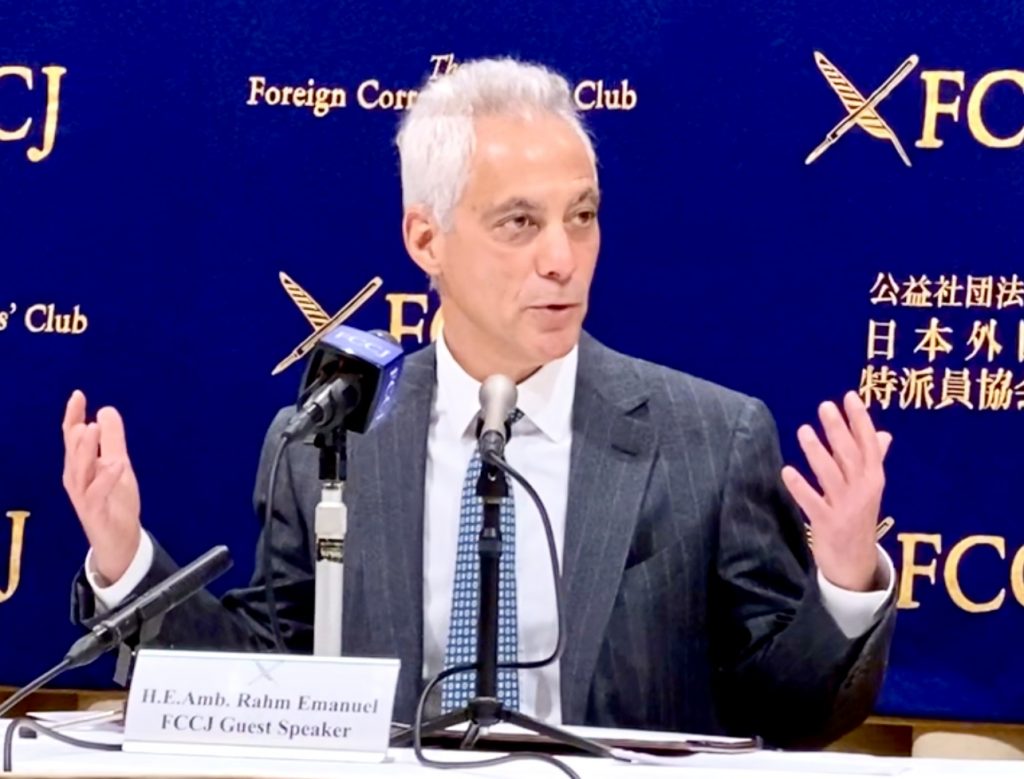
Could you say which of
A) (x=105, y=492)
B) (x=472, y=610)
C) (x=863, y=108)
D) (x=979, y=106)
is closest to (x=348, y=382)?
(x=105, y=492)

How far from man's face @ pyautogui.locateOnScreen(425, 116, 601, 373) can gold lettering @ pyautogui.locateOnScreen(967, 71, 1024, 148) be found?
0.60 m

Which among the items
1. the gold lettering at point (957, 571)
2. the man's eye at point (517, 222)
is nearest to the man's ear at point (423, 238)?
the man's eye at point (517, 222)

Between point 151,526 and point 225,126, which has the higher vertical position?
point 225,126

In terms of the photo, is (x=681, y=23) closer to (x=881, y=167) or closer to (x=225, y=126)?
(x=881, y=167)

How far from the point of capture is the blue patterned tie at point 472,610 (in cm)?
234

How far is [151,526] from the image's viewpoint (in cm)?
280

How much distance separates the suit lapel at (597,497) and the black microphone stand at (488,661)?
28.0 inches

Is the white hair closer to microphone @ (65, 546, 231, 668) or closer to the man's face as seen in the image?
the man's face

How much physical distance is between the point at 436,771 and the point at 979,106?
1595mm

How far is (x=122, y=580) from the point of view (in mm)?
2244

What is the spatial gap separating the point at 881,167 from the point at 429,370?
75 cm

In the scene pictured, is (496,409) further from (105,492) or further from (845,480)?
(105,492)

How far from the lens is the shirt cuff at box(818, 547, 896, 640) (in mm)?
2123

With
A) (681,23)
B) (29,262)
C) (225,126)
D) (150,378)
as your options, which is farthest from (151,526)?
(681,23)
